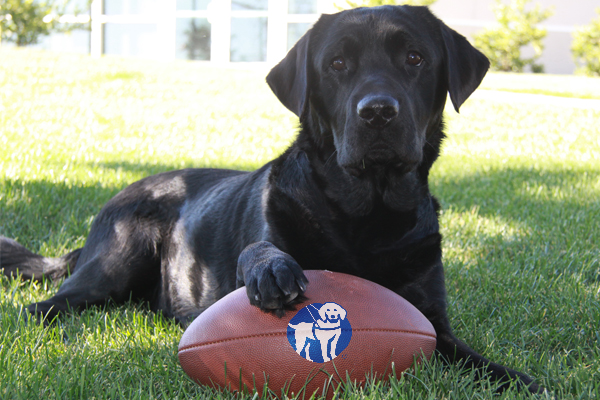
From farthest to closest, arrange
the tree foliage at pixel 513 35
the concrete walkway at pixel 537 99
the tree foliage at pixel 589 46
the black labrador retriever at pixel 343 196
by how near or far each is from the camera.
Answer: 1. the tree foliage at pixel 513 35
2. the tree foliage at pixel 589 46
3. the concrete walkway at pixel 537 99
4. the black labrador retriever at pixel 343 196

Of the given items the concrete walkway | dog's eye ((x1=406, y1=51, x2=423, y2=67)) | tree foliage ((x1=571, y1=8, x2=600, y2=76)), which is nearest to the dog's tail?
dog's eye ((x1=406, y1=51, x2=423, y2=67))

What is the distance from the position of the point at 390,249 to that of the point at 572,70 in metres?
25.5

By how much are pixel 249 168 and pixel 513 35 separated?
20180 millimetres

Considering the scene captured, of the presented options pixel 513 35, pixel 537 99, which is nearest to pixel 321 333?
pixel 537 99

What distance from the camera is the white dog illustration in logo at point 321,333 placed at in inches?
77.1

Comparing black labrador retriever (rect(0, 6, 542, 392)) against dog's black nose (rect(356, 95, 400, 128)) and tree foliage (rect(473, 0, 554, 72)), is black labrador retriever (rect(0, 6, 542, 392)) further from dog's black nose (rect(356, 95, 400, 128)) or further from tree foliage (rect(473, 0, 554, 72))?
tree foliage (rect(473, 0, 554, 72))

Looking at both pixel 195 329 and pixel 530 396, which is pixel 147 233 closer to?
pixel 195 329

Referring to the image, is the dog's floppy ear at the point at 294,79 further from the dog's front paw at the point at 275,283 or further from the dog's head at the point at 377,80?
the dog's front paw at the point at 275,283

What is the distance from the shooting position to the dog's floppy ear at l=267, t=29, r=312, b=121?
9.23 feet

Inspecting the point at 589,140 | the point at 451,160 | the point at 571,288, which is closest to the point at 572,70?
the point at 589,140

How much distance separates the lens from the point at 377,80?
2.50 meters

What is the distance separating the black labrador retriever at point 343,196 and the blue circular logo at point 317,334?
3.3 inches

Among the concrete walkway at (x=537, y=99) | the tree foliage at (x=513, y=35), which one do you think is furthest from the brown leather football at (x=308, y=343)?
the tree foliage at (x=513, y=35)

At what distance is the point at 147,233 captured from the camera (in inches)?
132
